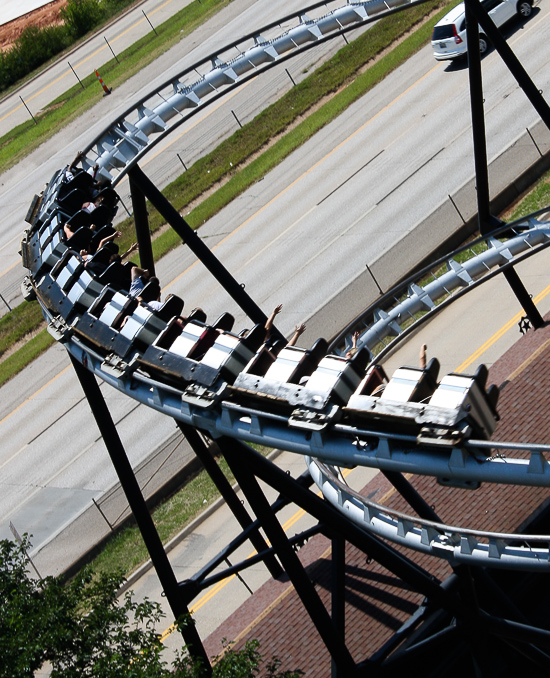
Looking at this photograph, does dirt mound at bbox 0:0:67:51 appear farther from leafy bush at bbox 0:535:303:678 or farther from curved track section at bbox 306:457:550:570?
curved track section at bbox 306:457:550:570

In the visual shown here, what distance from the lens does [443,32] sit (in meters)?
37.7

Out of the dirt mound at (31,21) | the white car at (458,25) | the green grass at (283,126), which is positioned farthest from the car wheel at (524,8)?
the dirt mound at (31,21)

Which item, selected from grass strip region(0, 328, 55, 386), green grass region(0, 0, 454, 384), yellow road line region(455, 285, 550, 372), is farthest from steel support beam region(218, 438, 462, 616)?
green grass region(0, 0, 454, 384)

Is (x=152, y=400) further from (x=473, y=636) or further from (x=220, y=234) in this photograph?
(x=220, y=234)

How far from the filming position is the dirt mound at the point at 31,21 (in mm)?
60875

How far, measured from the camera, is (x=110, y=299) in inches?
686

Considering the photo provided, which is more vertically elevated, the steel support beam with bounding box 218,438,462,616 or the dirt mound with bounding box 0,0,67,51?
the dirt mound with bounding box 0,0,67,51

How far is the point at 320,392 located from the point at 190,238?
10.9 meters

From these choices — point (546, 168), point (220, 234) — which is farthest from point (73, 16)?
point (546, 168)

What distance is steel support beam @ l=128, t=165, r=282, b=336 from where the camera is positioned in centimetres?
2253

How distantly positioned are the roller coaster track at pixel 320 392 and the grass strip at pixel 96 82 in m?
30.9

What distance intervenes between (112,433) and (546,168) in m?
19.4

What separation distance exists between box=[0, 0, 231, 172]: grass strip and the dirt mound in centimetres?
1027

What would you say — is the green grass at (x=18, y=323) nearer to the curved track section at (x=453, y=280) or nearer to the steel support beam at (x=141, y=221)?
the steel support beam at (x=141, y=221)
